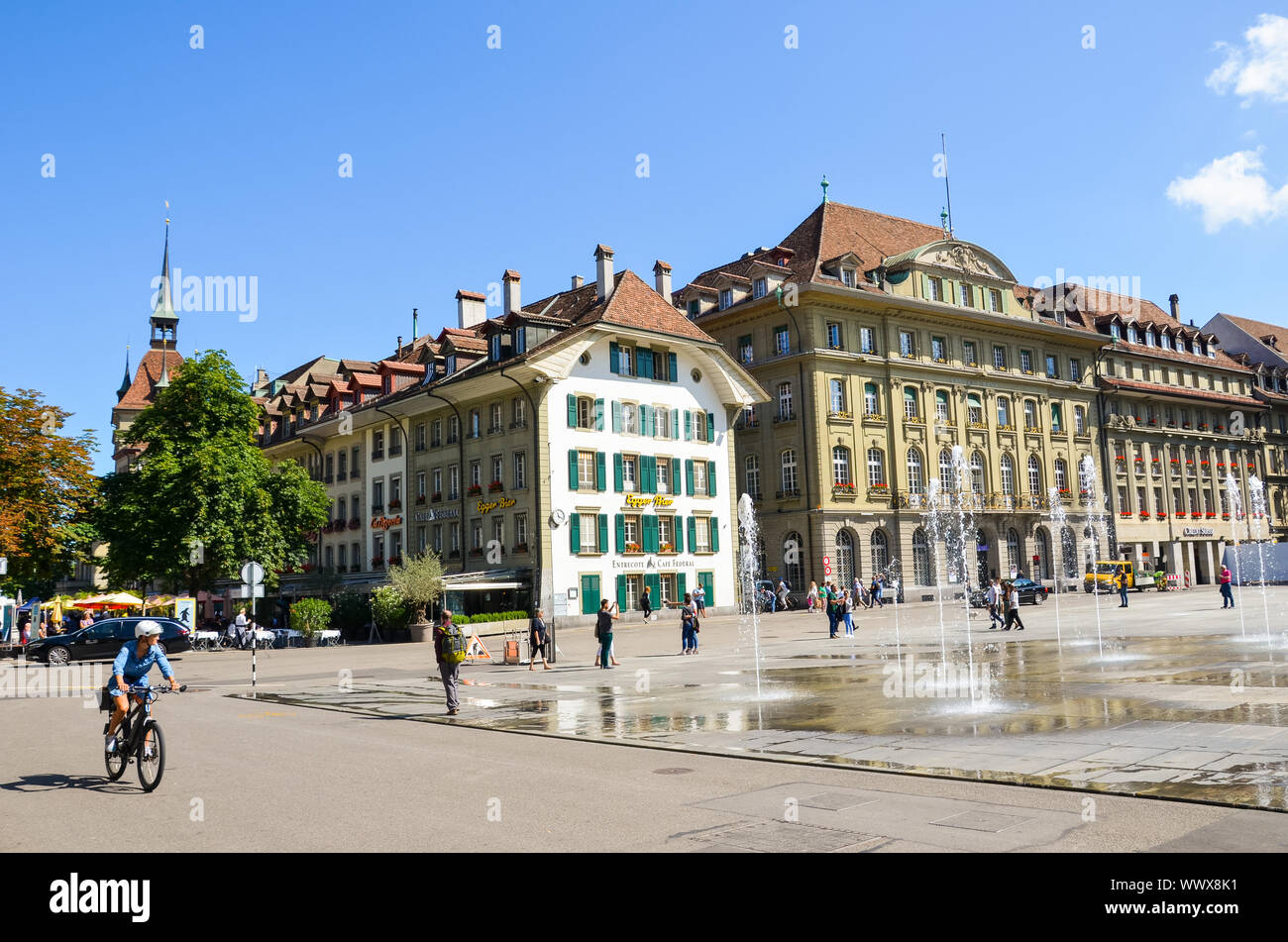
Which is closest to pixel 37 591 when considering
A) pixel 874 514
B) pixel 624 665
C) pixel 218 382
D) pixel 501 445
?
pixel 218 382

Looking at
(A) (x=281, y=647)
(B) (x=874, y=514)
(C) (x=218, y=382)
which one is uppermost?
(C) (x=218, y=382)

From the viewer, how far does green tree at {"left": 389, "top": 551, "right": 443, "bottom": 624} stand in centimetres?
4166

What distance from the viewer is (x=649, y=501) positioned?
48.6 metres

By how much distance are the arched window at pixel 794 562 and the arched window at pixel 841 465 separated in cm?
389

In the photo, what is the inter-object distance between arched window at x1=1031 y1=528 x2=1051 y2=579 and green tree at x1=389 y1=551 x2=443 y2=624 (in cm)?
4036

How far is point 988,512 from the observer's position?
62.9 metres

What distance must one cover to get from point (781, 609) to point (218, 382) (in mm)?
29482

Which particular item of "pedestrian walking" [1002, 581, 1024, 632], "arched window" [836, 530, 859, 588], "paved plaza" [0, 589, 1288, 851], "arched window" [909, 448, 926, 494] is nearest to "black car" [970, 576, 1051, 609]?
"arched window" [836, 530, 859, 588]

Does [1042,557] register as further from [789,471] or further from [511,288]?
[511,288]

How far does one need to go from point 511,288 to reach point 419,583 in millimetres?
20053

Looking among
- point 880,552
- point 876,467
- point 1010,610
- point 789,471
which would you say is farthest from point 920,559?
point 1010,610

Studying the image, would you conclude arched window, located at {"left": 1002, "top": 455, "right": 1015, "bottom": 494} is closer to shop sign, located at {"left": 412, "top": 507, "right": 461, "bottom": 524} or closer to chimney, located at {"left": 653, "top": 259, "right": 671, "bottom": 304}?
chimney, located at {"left": 653, "top": 259, "right": 671, "bottom": 304}

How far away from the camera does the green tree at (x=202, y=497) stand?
44.7 m
